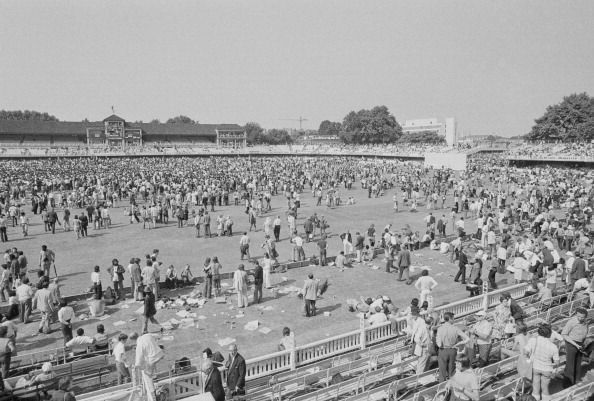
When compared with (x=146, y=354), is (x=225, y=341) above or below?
below

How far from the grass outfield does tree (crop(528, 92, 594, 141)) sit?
57907mm

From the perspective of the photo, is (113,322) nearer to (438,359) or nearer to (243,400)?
(243,400)

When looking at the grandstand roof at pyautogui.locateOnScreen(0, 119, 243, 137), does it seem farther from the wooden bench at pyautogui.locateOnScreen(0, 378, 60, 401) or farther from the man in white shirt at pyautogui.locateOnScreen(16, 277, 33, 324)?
the wooden bench at pyautogui.locateOnScreen(0, 378, 60, 401)

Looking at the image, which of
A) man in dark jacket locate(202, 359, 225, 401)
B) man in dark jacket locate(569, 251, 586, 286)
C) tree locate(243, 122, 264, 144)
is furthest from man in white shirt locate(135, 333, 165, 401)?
tree locate(243, 122, 264, 144)

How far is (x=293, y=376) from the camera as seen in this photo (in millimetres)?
7078

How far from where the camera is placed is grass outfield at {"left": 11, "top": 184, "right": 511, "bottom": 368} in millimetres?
9930

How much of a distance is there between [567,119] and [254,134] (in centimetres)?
6647

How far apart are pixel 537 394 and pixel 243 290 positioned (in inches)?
284

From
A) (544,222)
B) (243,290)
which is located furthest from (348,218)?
(243,290)

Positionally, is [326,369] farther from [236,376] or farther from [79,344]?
[79,344]

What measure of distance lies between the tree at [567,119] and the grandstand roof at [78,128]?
2194 inches

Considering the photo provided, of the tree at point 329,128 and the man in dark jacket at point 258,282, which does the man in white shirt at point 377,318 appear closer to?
the man in dark jacket at point 258,282

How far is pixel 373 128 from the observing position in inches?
3809

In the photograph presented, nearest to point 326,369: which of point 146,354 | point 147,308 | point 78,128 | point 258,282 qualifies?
point 146,354
